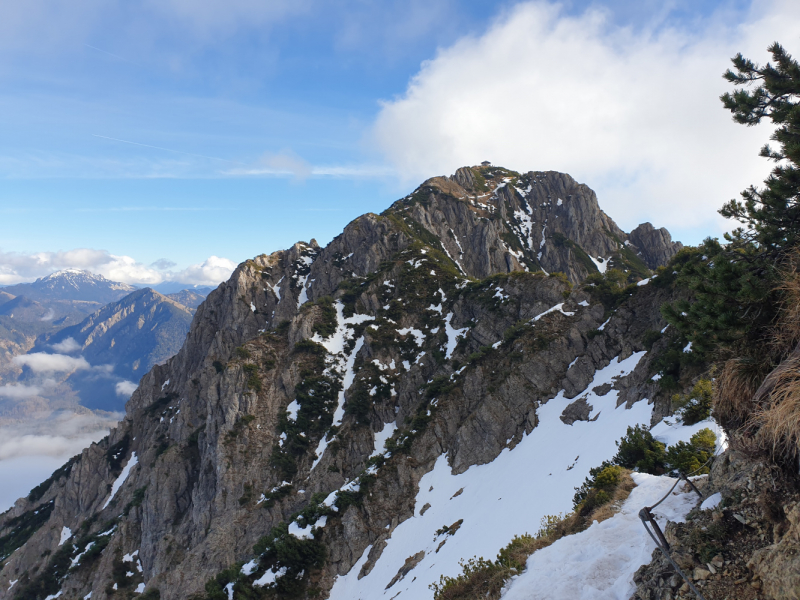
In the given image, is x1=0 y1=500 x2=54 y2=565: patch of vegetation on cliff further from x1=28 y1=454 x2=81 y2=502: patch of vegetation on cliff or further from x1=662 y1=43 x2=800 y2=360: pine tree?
x1=662 y1=43 x2=800 y2=360: pine tree

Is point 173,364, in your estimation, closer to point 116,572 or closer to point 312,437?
point 116,572

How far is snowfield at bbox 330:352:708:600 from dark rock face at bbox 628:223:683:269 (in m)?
125

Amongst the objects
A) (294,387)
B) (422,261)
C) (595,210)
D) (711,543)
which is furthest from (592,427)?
(595,210)

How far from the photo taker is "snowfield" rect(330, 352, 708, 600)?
2259cm

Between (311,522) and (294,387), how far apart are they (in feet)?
91.0

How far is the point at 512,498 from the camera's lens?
29.4 m

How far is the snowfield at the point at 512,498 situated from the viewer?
2259 cm

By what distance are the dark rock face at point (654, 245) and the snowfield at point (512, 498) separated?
410 ft

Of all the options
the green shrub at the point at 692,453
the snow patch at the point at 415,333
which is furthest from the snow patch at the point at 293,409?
the green shrub at the point at 692,453

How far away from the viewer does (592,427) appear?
31.9 meters

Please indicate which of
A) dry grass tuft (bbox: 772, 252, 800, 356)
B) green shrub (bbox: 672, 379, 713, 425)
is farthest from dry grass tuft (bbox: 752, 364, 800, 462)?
green shrub (bbox: 672, 379, 713, 425)

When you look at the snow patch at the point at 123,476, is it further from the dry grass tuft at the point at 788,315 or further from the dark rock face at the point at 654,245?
the dark rock face at the point at 654,245

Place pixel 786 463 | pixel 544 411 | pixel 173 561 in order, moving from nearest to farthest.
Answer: pixel 786 463 < pixel 544 411 < pixel 173 561

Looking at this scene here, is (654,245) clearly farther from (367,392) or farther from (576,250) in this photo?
(367,392)
